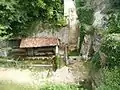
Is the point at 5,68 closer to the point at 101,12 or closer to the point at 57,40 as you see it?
the point at 57,40

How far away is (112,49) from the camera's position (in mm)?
11922

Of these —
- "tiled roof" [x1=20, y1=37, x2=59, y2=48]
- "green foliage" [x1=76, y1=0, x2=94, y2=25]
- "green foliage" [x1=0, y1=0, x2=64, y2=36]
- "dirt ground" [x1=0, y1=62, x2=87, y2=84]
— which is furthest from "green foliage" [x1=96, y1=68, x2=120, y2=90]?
"green foliage" [x1=0, y1=0, x2=64, y2=36]

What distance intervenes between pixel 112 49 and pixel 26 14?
25.8 feet

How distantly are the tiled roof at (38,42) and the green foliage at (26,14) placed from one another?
0.68 meters

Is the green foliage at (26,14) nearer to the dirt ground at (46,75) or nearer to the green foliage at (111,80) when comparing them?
the dirt ground at (46,75)

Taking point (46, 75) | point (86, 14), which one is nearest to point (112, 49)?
point (46, 75)

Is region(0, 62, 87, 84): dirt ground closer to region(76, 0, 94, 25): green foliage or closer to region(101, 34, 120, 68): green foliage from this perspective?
region(101, 34, 120, 68): green foliage

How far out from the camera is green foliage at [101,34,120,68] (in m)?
11.8

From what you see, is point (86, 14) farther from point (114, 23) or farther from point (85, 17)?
point (114, 23)

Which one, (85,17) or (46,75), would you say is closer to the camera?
(46,75)

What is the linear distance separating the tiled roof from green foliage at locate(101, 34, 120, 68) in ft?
18.5

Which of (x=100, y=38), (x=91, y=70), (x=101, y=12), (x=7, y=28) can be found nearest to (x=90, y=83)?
(x=91, y=70)

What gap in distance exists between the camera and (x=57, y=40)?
58.6 ft

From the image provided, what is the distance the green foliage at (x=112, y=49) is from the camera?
11.8 metres
